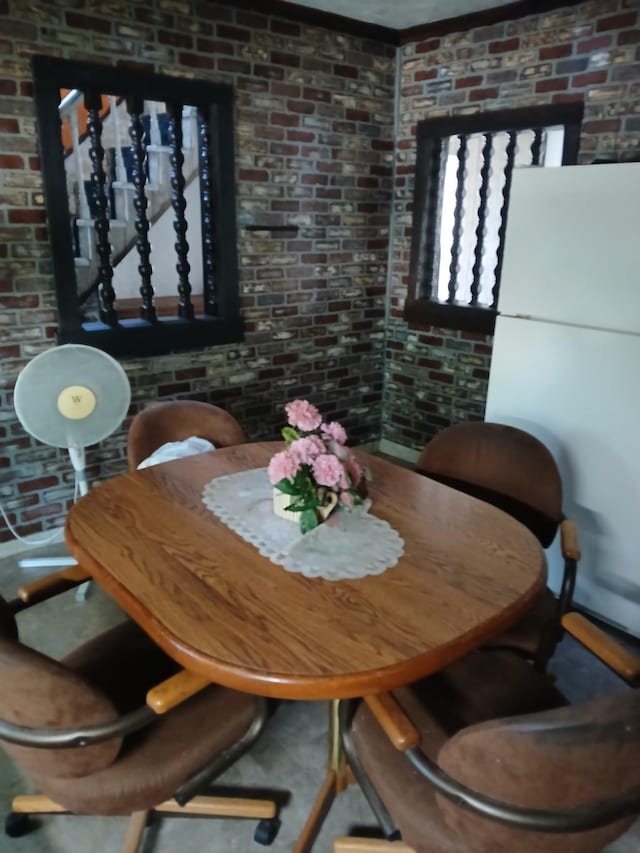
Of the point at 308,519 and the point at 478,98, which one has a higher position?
the point at 478,98

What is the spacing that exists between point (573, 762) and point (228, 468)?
135cm

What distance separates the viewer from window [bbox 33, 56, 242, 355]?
2.59m

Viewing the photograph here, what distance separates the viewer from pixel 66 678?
1103mm

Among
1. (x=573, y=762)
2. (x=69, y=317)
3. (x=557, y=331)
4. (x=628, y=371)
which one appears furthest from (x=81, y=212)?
(x=573, y=762)

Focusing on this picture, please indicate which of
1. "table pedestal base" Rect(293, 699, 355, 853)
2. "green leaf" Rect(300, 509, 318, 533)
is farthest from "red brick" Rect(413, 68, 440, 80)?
"table pedestal base" Rect(293, 699, 355, 853)

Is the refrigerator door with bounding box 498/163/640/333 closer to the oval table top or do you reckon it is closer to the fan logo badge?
the oval table top

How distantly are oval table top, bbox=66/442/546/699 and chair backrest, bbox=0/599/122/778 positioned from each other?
0.17 metres

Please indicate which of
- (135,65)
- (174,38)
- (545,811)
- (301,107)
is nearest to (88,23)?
(135,65)

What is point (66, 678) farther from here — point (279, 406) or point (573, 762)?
point (279, 406)

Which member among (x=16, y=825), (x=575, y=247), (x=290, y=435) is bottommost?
(x=16, y=825)

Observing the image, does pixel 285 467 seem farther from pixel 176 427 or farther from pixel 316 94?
pixel 316 94

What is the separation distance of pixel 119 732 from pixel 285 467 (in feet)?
2.19

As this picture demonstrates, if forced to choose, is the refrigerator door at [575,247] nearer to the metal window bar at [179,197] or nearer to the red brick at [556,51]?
the red brick at [556,51]

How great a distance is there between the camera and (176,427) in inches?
93.6
